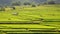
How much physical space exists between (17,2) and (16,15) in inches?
11.0

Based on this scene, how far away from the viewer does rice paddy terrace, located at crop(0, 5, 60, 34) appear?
106 inches

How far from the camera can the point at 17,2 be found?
2.72 m

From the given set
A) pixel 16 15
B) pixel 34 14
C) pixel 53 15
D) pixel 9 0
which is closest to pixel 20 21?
pixel 16 15

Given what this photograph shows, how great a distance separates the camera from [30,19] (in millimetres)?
2713

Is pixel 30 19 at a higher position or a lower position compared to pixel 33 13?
lower

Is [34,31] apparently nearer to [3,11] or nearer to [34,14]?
[34,14]

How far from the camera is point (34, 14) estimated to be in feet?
8.82

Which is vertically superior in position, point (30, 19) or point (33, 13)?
point (33, 13)

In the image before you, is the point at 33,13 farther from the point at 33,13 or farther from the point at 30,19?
the point at 30,19

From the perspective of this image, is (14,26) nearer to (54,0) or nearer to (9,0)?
(9,0)

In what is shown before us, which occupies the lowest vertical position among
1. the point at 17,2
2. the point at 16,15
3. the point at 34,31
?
the point at 34,31

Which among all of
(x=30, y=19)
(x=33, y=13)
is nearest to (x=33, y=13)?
(x=33, y=13)

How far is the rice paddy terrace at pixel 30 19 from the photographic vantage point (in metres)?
2.69

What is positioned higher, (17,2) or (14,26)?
(17,2)
